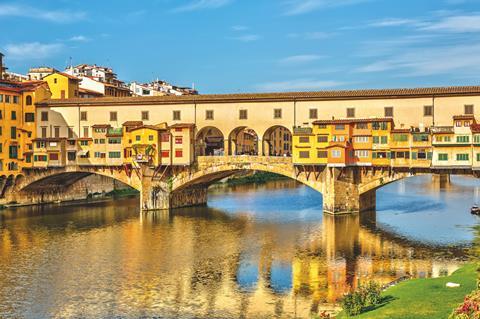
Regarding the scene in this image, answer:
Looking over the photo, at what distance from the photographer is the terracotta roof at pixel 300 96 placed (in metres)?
57.8

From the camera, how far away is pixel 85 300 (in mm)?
31172

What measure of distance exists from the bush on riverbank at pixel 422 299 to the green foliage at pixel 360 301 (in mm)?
269

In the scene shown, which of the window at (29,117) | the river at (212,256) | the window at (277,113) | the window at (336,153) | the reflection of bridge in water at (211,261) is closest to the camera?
the river at (212,256)

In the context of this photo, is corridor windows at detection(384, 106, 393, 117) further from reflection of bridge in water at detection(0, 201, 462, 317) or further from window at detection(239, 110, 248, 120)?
window at detection(239, 110, 248, 120)

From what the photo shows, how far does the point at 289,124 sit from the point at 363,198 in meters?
11.4

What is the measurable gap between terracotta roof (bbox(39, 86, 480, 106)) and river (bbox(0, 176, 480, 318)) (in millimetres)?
12682

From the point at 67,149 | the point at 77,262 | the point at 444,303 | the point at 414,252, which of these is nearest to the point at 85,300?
the point at 77,262

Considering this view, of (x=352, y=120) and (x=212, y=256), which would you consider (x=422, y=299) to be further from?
(x=352, y=120)

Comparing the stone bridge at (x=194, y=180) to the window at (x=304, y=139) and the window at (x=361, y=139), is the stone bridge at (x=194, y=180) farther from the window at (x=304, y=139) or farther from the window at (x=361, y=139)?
the window at (x=361, y=139)

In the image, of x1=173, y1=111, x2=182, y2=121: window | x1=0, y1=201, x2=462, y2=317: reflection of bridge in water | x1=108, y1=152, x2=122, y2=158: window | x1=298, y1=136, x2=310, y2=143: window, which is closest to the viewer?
x1=0, y1=201, x2=462, y2=317: reflection of bridge in water

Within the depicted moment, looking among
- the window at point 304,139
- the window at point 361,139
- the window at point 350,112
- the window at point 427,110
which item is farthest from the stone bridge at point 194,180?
the window at point 427,110

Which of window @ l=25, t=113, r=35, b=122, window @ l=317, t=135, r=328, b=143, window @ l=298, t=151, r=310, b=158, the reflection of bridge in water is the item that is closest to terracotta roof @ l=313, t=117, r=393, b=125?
window @ l=317, t=135, r=328, b=143

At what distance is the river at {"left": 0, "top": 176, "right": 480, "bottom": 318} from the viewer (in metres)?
30.6

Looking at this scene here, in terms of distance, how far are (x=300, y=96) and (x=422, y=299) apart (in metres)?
40.1
